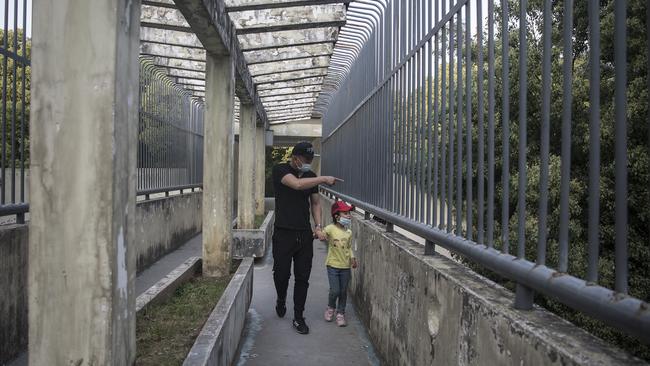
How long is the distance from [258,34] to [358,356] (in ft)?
16.2

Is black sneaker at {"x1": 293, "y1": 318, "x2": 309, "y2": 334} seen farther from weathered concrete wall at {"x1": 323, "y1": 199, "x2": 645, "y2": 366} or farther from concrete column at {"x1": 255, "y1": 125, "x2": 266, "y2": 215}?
concrete column at {"x1": 255, "y1": 125, "x2": 266, "y2": 215}

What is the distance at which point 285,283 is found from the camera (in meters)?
5.77

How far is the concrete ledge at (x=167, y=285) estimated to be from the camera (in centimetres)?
459

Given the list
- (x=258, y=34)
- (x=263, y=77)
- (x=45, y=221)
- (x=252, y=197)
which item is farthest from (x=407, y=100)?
(x=252, y=197)

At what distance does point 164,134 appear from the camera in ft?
39.2

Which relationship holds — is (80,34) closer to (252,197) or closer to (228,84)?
(228,84)

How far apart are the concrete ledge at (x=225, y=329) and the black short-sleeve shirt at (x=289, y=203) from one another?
0.67 m

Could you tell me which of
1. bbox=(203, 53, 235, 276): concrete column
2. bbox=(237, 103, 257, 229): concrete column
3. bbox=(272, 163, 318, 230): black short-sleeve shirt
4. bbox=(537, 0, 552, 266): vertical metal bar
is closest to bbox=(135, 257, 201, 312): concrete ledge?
bbox=(203, 53, 235, 276): concrete column

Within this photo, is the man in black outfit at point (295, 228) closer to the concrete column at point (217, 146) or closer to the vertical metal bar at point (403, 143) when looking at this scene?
the vertical metal bar at point (403, 143)

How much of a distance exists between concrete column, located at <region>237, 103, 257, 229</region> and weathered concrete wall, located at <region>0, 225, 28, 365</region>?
6.78 m

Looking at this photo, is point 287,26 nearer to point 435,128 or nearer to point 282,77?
point 282,77

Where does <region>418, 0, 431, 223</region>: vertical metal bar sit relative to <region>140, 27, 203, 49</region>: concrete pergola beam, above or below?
below

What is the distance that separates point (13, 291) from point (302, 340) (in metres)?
2.46

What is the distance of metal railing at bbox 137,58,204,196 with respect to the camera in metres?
10.3
